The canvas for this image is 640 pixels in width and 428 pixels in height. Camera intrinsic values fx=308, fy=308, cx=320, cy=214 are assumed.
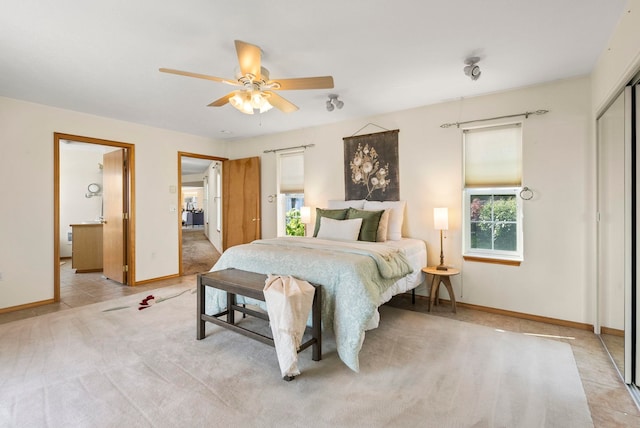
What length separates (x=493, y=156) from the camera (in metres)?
3.54

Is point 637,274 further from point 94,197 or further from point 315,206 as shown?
point 94,197

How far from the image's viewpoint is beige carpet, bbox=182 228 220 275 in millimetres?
5979

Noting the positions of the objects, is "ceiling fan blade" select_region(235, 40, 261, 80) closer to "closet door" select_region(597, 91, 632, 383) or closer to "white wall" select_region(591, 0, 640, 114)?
"white wall" select_region(591, 0, 640, 114)

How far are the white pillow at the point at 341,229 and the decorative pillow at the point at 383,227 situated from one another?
253mm

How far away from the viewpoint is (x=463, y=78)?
10.2 ft

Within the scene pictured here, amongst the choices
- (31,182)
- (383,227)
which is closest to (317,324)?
(383,227)

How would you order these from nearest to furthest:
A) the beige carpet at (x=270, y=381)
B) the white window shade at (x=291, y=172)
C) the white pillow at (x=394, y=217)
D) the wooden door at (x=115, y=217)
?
the beige carpet at (x=270, y=381), the white pillow at (x=394, y=217), the wooden door at (x=115, y=217), the white window shade at (x=291, y=172)

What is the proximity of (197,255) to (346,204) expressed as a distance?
4.59 m

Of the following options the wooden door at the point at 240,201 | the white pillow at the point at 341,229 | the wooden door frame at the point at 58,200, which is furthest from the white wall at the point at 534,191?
the wooden door frame at the point at 58,200

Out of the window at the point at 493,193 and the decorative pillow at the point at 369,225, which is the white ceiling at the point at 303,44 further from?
the decorative pillow at the point at 369,225

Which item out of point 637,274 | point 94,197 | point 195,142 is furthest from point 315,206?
point 94,197

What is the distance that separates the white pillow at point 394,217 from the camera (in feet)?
12.9

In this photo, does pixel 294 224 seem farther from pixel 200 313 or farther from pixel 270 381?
pixel 270 381

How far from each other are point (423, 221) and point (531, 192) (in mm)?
1200
